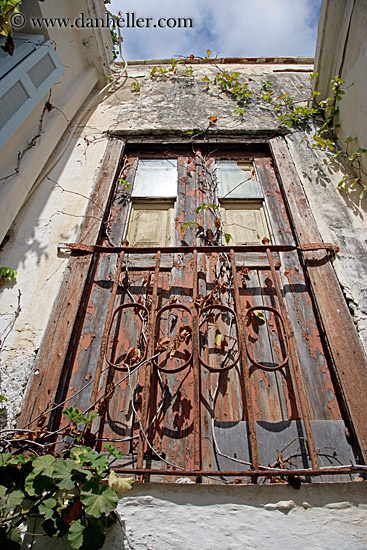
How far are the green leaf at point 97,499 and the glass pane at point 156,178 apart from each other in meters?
2.58

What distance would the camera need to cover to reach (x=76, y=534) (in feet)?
4.38

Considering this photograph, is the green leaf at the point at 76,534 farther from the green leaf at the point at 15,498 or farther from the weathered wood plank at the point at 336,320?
the weathered wood plank at the point at 336,320

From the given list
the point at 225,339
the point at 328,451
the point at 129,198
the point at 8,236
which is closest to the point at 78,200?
the point at 129,198

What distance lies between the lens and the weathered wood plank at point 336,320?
75.8 inches

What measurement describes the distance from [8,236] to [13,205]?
267 mm

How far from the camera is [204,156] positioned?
372cm

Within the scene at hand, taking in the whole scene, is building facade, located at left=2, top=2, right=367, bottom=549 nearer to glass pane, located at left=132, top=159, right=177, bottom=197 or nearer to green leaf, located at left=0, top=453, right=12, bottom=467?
glass pane, located at left=132, top=159, right=177, bottom=197

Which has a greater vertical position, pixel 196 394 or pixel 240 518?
pixel 196 394

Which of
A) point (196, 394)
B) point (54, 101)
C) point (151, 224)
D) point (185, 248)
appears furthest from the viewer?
point (54, 101)

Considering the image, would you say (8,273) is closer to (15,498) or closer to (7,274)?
(7,274)

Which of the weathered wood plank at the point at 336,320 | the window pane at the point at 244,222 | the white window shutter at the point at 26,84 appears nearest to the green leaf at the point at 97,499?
the weathered wood plank at the point at 336,320

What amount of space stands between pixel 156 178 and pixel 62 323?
1930 millimetres

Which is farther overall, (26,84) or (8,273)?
(26,84)

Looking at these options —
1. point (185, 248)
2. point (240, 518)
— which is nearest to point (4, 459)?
point (240, 518)
